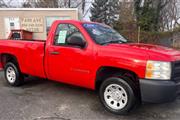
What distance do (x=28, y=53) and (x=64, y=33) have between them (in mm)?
1182

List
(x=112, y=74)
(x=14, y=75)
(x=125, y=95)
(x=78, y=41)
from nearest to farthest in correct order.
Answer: (x=125, y=95) < (x=112, y=74) < (x=78, y=41) < (x=14, y=75)

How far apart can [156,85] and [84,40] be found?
1.75m

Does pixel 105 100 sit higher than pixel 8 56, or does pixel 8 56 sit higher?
pixel 8 56

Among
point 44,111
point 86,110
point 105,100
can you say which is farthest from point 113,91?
point 44,111

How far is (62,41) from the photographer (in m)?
5.26

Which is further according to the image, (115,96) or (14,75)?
(14,75)

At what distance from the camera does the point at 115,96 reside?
454 cm

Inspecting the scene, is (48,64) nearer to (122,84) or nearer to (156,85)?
(122,84)

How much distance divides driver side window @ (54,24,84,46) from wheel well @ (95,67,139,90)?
1.02 meters

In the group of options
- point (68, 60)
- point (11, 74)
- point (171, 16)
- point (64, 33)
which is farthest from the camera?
point (171, 16)

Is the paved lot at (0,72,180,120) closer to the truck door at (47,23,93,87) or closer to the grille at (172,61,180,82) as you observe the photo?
the truck door at (47,23,93,87)

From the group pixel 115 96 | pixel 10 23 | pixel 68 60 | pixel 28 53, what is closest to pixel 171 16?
pixel 10 23

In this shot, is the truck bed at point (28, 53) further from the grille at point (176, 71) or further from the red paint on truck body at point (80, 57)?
the grille at point (176, 71)

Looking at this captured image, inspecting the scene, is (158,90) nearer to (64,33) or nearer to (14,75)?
(64,33)
